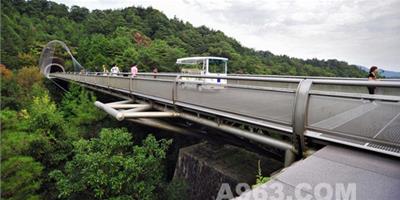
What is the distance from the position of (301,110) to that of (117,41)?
1883 inches

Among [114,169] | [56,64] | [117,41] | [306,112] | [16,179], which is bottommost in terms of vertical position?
[16,179]

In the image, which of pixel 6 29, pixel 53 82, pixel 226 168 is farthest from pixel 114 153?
pixel 6 29

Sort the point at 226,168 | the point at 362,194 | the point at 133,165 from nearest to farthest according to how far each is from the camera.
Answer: the point at 362,194
the point at 226,168
the point at 133,165

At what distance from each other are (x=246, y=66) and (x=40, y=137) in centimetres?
4018

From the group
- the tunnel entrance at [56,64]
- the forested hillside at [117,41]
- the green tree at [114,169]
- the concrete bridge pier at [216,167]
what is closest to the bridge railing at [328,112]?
the concrete bridge pier at [216,167]

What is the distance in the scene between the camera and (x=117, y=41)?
45906mm

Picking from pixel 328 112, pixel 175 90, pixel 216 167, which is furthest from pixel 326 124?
pixel 216 167

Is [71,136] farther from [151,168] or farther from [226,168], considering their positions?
[226,168]

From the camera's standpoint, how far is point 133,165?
26.2 feet

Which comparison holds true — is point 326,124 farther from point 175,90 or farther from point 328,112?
point 175,90

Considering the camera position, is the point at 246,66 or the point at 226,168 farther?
the point at 246,66

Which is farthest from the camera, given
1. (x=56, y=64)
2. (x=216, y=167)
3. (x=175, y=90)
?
(x=56, y=64)

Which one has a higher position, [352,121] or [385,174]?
[352,121]

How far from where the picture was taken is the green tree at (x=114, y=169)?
25.9 ft
